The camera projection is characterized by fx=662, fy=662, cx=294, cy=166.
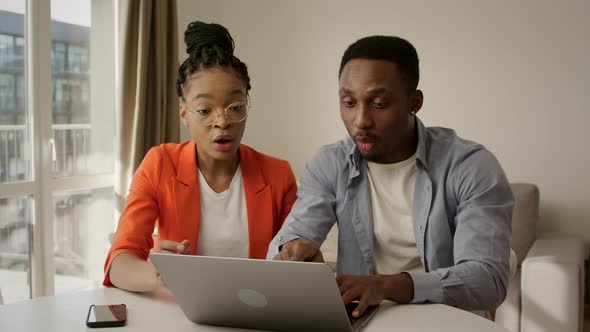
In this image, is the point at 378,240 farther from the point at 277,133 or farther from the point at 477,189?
the point at 277,133

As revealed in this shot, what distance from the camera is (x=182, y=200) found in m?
1.75

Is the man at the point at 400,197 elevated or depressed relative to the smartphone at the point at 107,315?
elevated

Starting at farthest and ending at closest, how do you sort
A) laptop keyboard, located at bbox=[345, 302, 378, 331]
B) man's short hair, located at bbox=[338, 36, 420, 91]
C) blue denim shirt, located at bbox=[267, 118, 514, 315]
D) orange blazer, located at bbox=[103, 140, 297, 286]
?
orange blazer, located at bbox=[103, 140, 297, 286], man's short hair, located at bbox=[338, 36, 420, 91], blue denim shirt, located at bbox=[267, 118, 514, 315], laptop keyboard, located at bbox=[345, 302, 378, 331]

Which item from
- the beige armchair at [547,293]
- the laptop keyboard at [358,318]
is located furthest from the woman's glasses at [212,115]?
the beige armchair at [547,293]

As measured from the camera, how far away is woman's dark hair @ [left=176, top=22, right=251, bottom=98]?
1768 mm

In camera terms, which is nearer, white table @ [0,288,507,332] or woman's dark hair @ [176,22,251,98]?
white table @ [0,288,507,332]


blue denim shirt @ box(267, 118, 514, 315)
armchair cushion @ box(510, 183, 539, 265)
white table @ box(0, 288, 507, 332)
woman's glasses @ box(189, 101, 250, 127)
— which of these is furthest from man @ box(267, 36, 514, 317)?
armchair cushion @ box(510, 183, 539, 265)

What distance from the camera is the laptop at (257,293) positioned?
1.09 meters

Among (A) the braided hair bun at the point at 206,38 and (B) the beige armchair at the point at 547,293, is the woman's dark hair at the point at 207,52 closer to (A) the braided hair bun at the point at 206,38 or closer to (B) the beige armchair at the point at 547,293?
(A) the braided hair bun at the point at 206,38

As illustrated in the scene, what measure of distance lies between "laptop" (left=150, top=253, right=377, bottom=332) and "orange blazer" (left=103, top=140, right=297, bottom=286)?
1.60ft

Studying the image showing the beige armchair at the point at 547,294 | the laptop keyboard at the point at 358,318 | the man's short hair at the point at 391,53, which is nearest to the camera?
the laptop keyboard at the point at 358,318

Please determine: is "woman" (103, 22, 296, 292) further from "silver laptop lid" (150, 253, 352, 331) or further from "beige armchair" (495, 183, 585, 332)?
"beige armchair" (495, 183, 585, 332)

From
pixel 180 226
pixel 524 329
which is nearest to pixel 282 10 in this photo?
pixel 524 329

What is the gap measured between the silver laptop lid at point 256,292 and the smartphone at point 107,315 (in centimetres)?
12
